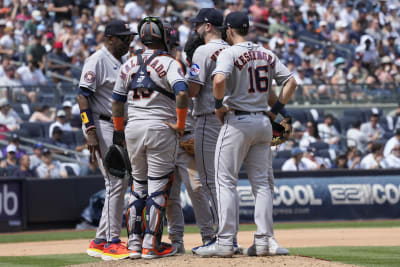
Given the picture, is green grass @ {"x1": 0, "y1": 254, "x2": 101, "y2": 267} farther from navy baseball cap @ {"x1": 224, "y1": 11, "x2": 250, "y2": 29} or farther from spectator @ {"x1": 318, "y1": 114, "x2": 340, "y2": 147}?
spectator @ {"x1": 318, "y1": 114, "x2": 340, "y2": 147}

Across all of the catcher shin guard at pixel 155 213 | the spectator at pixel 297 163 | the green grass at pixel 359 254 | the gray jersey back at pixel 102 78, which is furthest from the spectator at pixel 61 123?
the catcher shin guard at pixel 155 213

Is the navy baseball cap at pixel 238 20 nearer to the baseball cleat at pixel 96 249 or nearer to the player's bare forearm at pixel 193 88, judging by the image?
the player's bare forearm at pixel 193 88

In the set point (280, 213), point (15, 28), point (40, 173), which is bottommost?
point (280, 213)

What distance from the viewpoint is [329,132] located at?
18547mm

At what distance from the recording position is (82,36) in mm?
20094

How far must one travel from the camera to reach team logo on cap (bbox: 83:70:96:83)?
26.3 ft

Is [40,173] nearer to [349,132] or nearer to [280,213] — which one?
[280,213]

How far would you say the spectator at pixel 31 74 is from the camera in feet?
58.5

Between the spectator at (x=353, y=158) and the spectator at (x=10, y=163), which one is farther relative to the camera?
the spectator at (x=353, y=158)

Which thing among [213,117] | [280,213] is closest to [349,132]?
[280,213]

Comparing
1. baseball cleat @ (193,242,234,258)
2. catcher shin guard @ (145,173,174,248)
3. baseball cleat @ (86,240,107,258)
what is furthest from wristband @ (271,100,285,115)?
baseball cleat @ (86,240,107,258)

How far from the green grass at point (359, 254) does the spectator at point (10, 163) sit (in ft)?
22.7

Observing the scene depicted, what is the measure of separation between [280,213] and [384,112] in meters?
6.12

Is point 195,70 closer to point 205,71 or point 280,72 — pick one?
point 205,71
